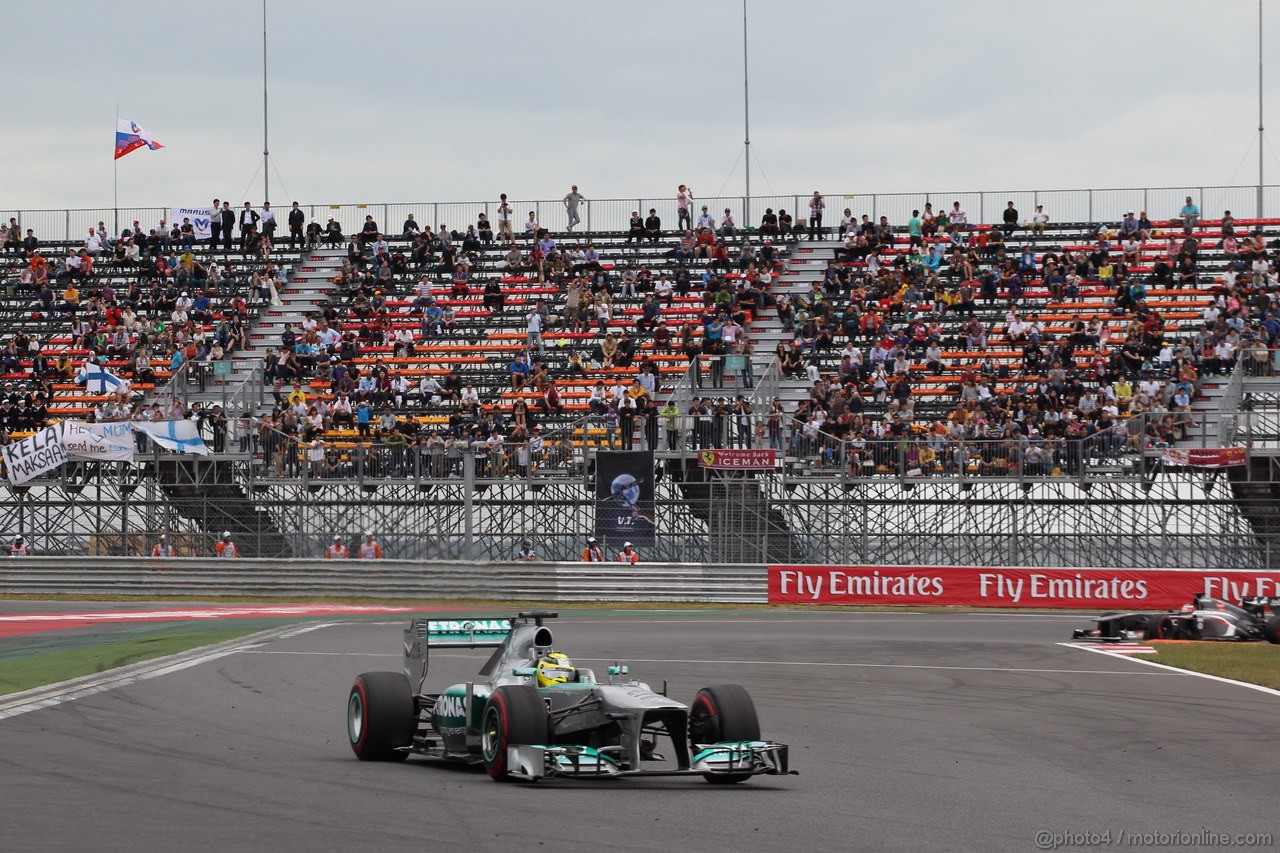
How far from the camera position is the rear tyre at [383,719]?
465 inches

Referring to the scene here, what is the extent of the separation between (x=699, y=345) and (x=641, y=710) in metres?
29.0

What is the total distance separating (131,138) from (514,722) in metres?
43.8

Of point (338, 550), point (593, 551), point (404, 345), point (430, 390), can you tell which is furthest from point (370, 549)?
point (404, 345)

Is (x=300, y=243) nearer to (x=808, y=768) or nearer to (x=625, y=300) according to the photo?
(x=625, y=300)

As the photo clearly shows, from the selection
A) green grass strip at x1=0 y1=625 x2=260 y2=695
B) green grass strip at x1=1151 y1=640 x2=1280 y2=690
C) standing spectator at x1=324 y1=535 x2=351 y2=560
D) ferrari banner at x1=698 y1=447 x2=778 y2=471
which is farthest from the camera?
standing spectator at x1=324 y1=535 x2=351 y2=560

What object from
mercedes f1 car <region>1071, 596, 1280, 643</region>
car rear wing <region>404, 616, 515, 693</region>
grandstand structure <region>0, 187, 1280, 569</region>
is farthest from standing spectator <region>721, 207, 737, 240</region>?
car rear wing <region>404, 616, 515, 693</region>

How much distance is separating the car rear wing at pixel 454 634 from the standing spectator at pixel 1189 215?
34139 mm

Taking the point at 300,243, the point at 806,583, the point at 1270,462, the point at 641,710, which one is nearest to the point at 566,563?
the point at 806,583

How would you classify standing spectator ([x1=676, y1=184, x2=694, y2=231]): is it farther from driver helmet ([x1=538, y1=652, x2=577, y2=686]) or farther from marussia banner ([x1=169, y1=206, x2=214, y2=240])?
driver helmet ([x1=538, y1=652, x2=577, y2=686])

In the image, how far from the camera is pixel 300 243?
48.5 metres

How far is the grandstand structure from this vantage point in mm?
32125

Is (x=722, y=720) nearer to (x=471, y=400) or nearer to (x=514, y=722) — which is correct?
(x=514, y=722)

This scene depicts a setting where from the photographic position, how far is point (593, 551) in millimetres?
33156

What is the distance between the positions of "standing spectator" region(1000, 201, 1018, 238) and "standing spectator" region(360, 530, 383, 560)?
19287 mm
